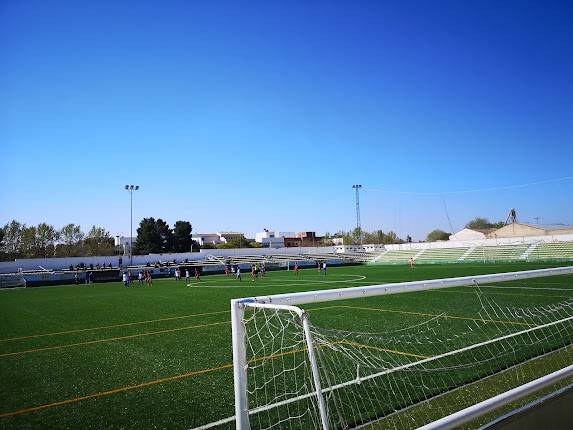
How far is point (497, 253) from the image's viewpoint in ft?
170

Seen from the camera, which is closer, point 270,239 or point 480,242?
point 480,242

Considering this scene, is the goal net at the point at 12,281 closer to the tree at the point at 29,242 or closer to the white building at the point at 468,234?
the tree at the point at 29,242

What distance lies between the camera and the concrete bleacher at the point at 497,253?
48.8m

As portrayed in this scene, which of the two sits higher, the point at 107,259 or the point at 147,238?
the point at 147,238

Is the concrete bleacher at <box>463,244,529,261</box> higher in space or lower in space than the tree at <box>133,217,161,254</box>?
lower

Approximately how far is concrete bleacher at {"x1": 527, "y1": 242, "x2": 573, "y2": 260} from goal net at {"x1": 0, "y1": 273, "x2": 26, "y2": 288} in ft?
173

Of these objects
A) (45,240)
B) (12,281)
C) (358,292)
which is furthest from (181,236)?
(358,292)

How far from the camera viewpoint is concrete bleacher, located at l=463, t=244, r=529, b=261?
48844 millimetres

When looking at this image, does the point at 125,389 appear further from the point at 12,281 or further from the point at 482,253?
the point at 482,253

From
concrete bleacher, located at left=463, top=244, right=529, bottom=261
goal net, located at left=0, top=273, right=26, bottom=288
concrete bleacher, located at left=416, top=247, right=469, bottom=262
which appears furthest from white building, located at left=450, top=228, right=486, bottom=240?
goal net, located at left=0, top=273, right=26, bottom=288

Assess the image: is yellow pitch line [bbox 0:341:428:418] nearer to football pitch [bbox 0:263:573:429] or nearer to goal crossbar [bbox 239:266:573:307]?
football pitch [bbox 0:263:573:429]

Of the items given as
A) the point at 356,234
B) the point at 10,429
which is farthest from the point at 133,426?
the point at 356,234

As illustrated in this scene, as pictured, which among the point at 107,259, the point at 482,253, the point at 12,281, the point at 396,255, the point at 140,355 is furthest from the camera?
the point at 396,255

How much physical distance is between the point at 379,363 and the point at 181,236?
8866 centimetres
